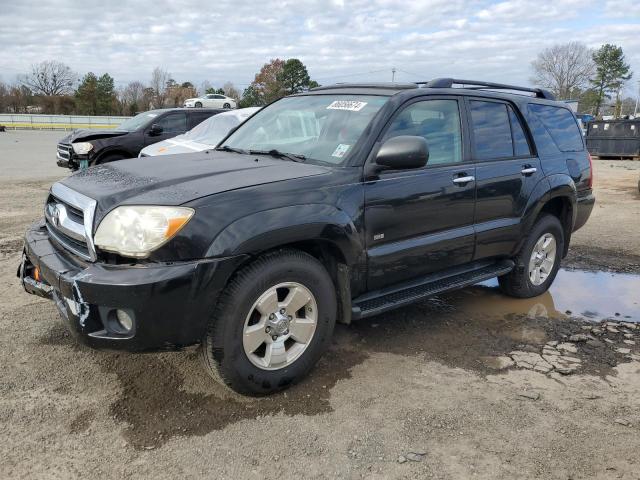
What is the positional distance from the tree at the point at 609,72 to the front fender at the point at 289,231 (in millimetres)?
77499

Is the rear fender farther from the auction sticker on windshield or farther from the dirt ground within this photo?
the auction sticker on windshield

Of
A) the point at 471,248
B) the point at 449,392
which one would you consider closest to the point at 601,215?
the point at 471,248

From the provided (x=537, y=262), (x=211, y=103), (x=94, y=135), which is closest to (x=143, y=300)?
(x=537, y=262)

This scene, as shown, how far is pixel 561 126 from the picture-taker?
17.3 ft

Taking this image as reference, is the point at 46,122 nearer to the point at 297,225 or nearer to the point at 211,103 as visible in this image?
the point at 211,103

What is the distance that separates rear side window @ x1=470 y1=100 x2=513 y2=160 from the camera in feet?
14.2

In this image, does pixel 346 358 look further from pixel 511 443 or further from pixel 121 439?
pixel 121 439

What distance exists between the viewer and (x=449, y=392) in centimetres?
337

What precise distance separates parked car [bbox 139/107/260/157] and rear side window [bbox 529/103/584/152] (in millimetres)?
5088

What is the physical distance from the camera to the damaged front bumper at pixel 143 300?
268cm

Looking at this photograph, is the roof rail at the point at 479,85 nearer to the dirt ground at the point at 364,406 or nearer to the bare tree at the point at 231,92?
the dirt ground at the point at 364,406

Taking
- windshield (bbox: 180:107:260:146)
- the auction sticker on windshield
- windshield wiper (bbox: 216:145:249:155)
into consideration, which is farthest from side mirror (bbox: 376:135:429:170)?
windshield (bbox: 180:107:260:146)

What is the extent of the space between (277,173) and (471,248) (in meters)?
1.79

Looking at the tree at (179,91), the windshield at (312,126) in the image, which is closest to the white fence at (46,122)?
the tree at (179,91)
